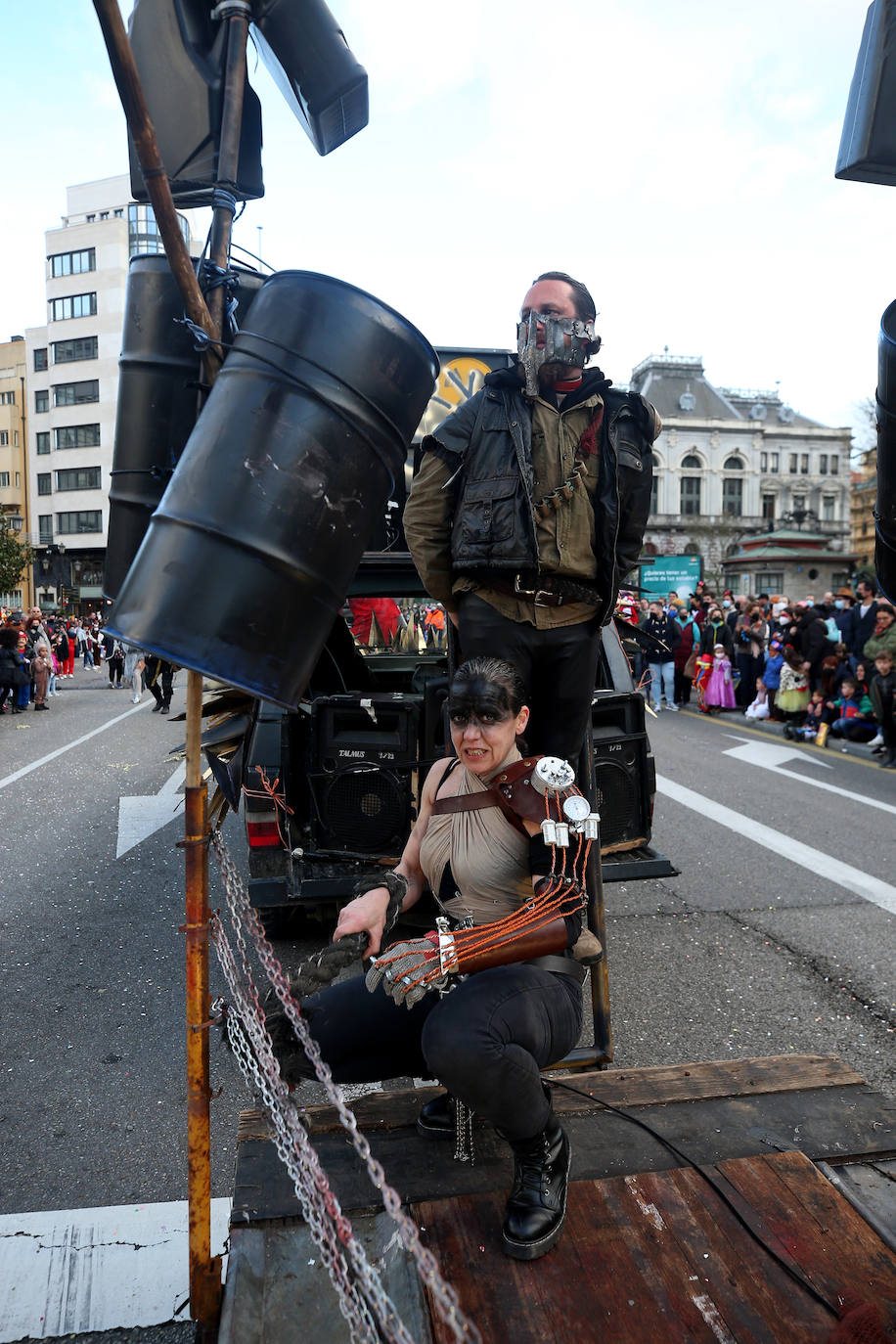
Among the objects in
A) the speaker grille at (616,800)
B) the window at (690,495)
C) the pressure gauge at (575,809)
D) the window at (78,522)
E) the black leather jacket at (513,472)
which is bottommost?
the speaker grille at (616,800)

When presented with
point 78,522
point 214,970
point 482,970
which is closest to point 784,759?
Result: point 214,970

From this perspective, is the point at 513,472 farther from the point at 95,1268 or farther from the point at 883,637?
the point at 883,637

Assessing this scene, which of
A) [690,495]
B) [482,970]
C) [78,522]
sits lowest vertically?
[482,970]

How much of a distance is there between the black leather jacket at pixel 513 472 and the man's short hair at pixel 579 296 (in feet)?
0.67

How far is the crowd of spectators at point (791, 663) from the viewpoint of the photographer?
11.8 meters

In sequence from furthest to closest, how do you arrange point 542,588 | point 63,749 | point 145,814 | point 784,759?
point 63,749 < point 784,759 < point 145,814 < point 542,588

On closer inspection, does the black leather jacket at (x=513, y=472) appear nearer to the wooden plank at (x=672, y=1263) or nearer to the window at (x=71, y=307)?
the wooden plank at (x=672, y=1263)

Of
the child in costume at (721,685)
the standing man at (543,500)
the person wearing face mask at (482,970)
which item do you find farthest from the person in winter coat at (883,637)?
the person wearing face mask at (482,970)

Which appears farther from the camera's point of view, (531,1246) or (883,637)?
(883,637)

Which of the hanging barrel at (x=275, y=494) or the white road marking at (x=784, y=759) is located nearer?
the hanging barrel at (x=275, y=494)

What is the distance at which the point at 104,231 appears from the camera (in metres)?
60.0

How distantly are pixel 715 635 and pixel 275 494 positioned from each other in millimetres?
17270

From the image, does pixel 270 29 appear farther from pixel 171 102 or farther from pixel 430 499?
pixel 430 499

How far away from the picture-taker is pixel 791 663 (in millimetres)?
13859
